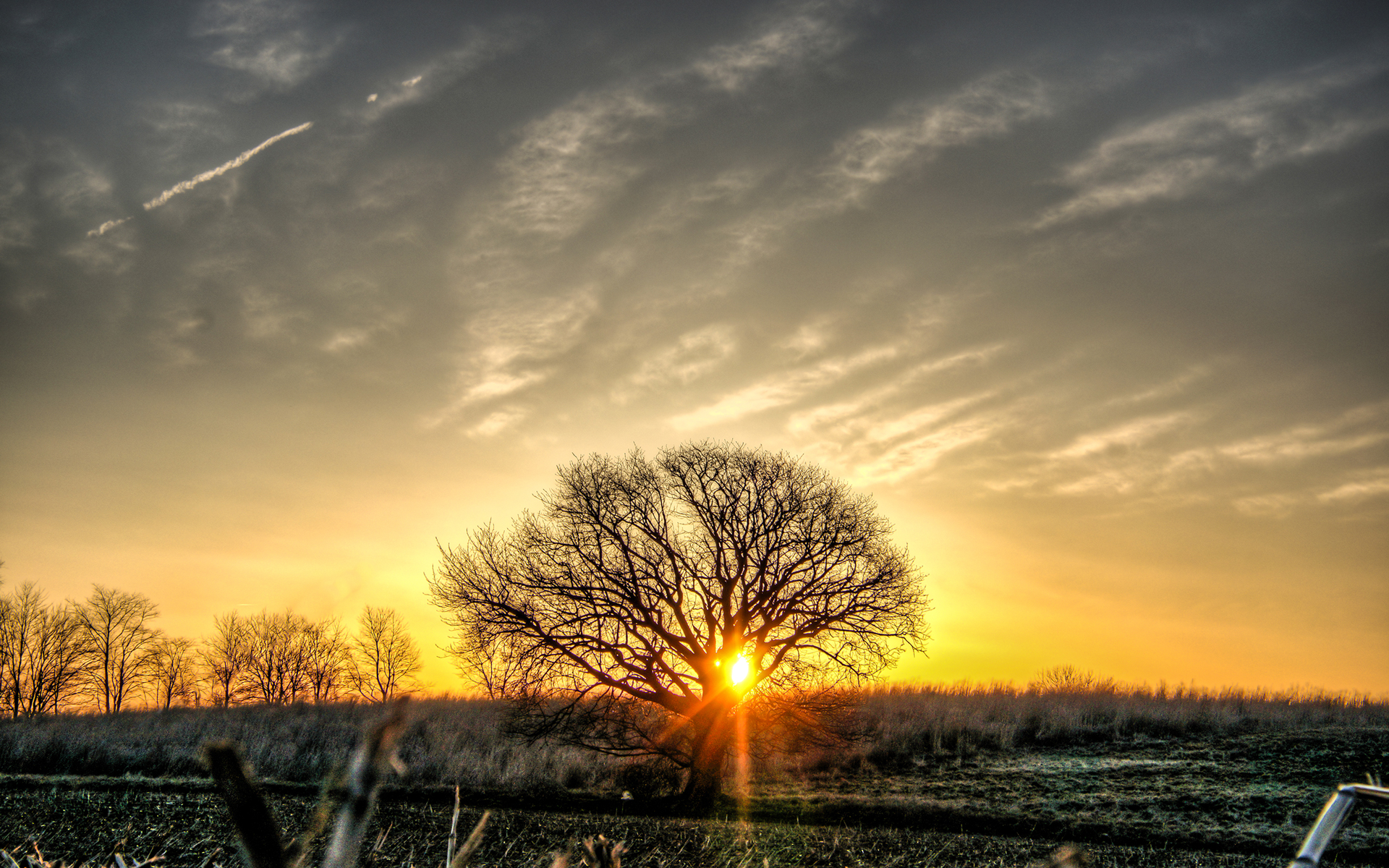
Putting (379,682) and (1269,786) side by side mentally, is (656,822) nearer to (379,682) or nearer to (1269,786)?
(1269,786)

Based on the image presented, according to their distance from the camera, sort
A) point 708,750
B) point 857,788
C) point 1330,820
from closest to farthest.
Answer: point 1330,820 < point 708,750 < point 857,788

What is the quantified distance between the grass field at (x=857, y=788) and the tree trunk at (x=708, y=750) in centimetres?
73

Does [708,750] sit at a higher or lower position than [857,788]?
higher

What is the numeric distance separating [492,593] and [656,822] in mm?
7826

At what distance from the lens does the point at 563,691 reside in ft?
69.7

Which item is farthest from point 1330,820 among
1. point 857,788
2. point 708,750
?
point 857,788

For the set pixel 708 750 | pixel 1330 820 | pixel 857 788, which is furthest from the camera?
pixel 857 788

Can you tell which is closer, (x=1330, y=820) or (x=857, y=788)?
(x=1330, y=820)

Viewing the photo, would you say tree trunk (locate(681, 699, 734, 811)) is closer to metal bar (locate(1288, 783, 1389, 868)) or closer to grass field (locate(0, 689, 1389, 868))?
grass field (locate(0, 689, 1389, 868))

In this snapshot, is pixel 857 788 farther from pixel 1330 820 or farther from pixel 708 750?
pixel 1330 820

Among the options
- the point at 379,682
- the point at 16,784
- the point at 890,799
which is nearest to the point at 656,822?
the point at 890,799

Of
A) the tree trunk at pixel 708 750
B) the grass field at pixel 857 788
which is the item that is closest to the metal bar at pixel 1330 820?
the grass field at pixel 857 788

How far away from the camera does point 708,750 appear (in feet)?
69.6

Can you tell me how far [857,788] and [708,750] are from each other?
18.3ft
